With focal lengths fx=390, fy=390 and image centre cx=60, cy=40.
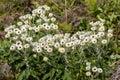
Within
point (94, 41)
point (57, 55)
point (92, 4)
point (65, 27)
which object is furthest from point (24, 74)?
point (92, 4)

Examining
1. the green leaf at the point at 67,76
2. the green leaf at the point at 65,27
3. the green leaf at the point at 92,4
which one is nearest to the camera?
the green leaf at the point at 67,76

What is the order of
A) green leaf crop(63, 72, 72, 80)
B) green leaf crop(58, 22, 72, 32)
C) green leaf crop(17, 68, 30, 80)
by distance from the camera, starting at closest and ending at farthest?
green leaf crop(63, 72, 72, 80) < green leaf crop(17, 68, 30, 80) < green leaf crop(58, 22, 72, 32)

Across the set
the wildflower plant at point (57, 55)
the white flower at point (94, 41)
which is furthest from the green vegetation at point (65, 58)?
the white flower at point (94, 41)

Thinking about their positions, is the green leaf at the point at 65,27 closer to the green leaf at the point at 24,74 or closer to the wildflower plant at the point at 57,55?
the wildflower plant at the point at 57,55

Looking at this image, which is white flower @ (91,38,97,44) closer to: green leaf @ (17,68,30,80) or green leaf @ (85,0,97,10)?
green leaf @ (17,68,30,80)

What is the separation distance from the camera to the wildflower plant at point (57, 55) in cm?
480

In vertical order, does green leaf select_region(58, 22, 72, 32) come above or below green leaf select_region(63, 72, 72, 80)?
above

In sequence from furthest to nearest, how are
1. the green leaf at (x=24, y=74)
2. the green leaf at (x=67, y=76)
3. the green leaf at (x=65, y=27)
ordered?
the green leaf at (x=65, y=27)
the green leaf at (x=24, y=74)
the green leaf at (x=67, y=76)

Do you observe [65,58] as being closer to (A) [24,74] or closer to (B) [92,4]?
(A) [24,74]

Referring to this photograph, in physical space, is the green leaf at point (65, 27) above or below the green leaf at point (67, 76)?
above

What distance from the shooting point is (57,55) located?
4.86m

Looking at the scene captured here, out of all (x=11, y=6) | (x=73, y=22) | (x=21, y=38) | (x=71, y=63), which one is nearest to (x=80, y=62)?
(x=71, y=63)

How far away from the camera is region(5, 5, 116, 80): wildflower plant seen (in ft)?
15.7

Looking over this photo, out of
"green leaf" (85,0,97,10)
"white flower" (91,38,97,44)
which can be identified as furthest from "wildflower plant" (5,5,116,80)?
"green leaf" (85,0,97,10)
